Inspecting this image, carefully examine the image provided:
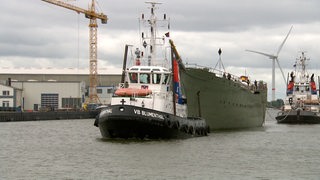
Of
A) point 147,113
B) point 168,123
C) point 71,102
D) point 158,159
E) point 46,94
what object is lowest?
point 158,159

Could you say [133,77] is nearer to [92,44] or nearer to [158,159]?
[158,159]

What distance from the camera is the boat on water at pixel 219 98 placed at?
65.4 meters

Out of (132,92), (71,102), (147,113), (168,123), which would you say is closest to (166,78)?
(132,92)

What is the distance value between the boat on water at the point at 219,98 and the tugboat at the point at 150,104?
9044mm

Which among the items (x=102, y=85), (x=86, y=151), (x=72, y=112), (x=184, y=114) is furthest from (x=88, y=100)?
(x=86, y=151)

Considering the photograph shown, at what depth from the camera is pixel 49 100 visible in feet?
480

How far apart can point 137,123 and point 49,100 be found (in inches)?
4018

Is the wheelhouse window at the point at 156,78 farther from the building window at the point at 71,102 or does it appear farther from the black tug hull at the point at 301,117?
the building window at the point at 71,102

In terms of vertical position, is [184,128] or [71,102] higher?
[71,102]

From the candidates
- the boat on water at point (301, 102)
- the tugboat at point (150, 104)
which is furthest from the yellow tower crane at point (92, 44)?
the tugboat at point (150, 104)

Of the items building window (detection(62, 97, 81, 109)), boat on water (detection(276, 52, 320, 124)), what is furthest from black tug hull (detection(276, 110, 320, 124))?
building window (detection(62, 97, 81, 109))

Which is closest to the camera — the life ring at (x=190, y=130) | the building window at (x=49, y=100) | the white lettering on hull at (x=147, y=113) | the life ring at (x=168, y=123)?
the white lettering on hull at (x=147, y=113)

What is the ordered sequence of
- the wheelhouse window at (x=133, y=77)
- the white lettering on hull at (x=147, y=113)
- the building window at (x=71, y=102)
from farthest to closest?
the building window at (x=71, y=102), the wheelhouse window at (x=133, y=77), the white lettering on hull at (x=147, y=113)

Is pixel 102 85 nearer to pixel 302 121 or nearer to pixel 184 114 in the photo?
pixel 302 121
